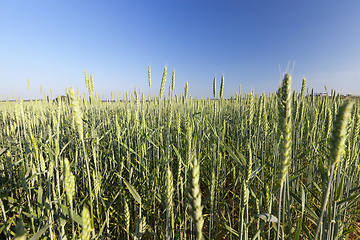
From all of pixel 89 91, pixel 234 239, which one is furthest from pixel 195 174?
pixel 89 91

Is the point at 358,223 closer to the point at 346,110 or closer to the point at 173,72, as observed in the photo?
the point at 346,110

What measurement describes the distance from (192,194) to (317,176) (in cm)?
189

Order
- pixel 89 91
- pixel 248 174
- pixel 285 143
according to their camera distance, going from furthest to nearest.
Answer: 1. pixel 89 91
2. pixel 248 174
3. pixel 285 143

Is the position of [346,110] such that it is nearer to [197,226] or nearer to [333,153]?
[333,153]

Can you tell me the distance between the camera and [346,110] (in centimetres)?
48

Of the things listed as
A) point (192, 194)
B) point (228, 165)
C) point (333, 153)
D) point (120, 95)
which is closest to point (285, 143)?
point (333, 153)

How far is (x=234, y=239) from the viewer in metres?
1.23

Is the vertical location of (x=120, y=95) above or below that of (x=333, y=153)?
above

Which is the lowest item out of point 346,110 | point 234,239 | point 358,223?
point 358,223

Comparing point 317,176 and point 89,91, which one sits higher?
point 89,91

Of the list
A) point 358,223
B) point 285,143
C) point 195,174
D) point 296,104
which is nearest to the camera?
point 195,174

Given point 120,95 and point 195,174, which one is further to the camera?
point 120,95

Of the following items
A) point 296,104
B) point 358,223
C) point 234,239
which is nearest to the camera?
point 234,239

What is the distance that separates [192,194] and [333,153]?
1.53 feet
